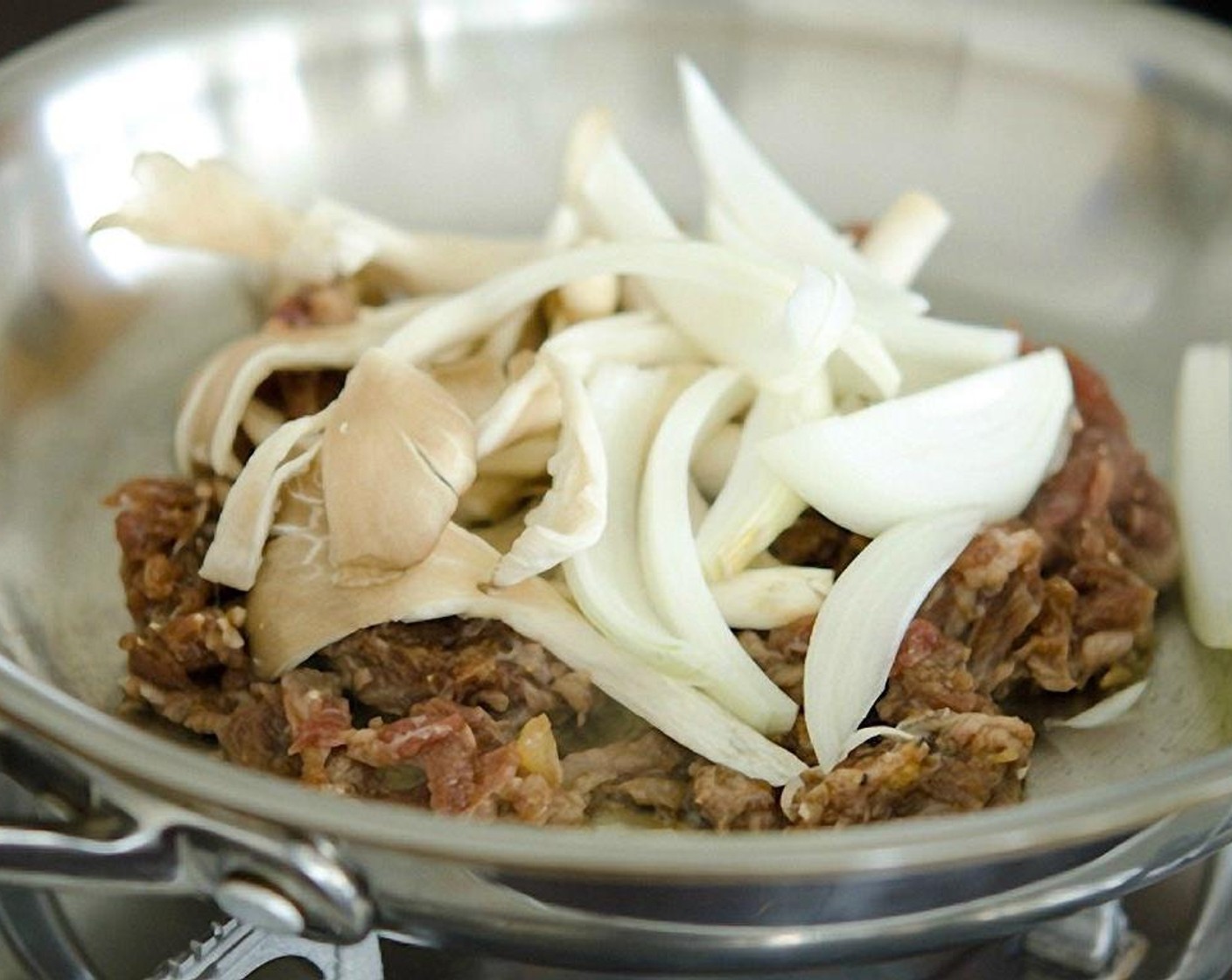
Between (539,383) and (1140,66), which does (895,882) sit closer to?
(539,383)

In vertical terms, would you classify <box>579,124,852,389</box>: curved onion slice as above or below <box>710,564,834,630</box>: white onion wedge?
above

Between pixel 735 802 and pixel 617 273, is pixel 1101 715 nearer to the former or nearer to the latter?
pixel 735 802

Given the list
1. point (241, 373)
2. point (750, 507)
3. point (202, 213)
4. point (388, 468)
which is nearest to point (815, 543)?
point (750, 507)

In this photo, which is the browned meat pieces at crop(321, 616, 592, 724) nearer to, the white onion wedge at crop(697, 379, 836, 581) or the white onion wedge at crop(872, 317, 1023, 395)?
the white onion wedge at crop(697, 379, 836, 581)

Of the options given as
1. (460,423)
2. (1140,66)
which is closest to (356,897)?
(460,423)

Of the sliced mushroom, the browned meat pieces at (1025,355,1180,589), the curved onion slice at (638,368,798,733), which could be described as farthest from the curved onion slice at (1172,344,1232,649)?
the sliced mushroom

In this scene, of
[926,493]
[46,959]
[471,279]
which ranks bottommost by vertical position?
[46,959]
